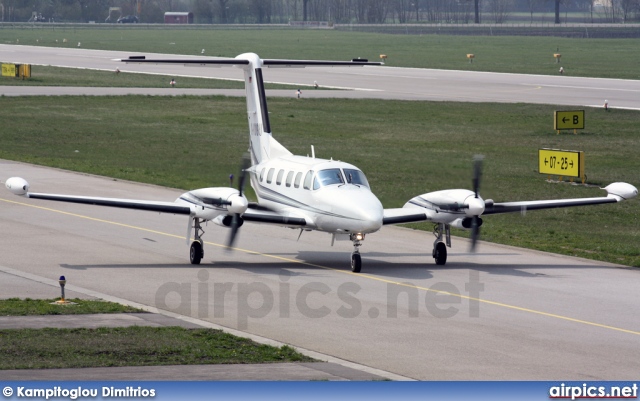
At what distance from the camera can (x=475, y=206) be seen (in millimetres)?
25953

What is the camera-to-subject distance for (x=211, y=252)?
95.3ft

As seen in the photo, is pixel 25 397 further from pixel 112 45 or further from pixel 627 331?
pixel 112 45

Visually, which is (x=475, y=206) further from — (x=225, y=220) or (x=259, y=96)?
(x=259, y=96)

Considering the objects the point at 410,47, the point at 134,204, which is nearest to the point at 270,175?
the point at 134,204

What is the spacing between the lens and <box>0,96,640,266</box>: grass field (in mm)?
34625

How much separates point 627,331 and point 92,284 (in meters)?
12.3

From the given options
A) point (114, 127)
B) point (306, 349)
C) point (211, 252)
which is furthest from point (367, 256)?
point (114, 127)

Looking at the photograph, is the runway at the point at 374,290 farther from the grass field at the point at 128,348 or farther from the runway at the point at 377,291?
the grass field at the point at 128,348

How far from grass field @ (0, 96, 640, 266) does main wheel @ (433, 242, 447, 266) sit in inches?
68.4

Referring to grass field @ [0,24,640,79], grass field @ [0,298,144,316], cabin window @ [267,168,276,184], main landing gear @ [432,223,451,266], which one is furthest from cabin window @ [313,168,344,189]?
grass field @ [0,24,640,79]

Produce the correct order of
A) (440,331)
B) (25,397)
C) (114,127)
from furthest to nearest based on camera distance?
(114,127) < (440,331) < (25,397)

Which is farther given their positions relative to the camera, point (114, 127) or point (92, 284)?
point (114, 127)

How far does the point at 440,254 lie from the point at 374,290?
3812 millimetres

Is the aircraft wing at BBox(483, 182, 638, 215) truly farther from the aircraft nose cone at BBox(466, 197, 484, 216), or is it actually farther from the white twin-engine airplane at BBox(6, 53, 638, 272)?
the aircraft nose cone at BBox(466, 197, 484, 216)
